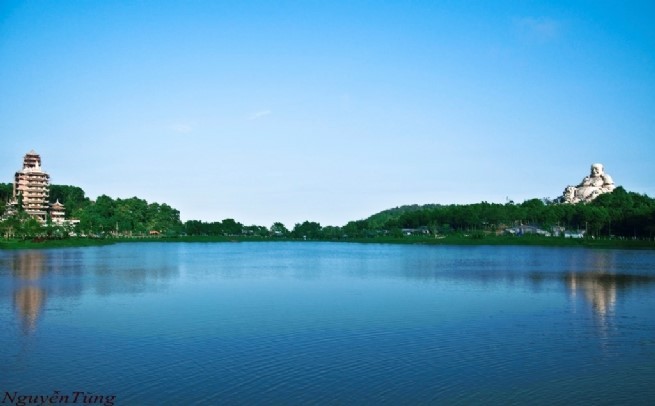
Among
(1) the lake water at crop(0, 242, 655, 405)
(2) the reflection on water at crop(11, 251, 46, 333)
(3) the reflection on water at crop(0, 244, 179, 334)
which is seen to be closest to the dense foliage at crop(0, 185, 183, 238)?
(3) the reflection on water at crop(0, 244, 179, 334)

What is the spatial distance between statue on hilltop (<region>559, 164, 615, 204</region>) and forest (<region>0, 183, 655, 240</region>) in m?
31.4

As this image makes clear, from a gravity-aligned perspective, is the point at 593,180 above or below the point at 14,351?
above

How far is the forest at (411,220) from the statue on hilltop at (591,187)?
31.4 m

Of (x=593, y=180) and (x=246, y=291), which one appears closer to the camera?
(x=246, y=291)

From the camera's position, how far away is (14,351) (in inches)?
635

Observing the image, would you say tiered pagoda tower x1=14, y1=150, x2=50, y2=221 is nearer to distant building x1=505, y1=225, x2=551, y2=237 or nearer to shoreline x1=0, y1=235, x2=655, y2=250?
shoreline x1=0, y1=235, x2=655, y2=250

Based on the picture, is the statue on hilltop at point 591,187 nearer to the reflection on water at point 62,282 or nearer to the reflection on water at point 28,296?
the reflection on water at point 62,282

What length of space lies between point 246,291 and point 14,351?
16.2 m

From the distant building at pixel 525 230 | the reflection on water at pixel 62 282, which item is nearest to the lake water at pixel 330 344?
the reflection on water at pixel 62 282

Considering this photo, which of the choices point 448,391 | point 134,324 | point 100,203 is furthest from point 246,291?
point 100,203

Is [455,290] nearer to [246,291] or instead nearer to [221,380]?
[246,291]

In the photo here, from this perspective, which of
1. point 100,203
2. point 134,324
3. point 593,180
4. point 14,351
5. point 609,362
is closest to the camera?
point 609,362

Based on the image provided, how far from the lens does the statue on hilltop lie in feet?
596

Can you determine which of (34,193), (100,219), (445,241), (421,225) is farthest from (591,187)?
(34,193)
